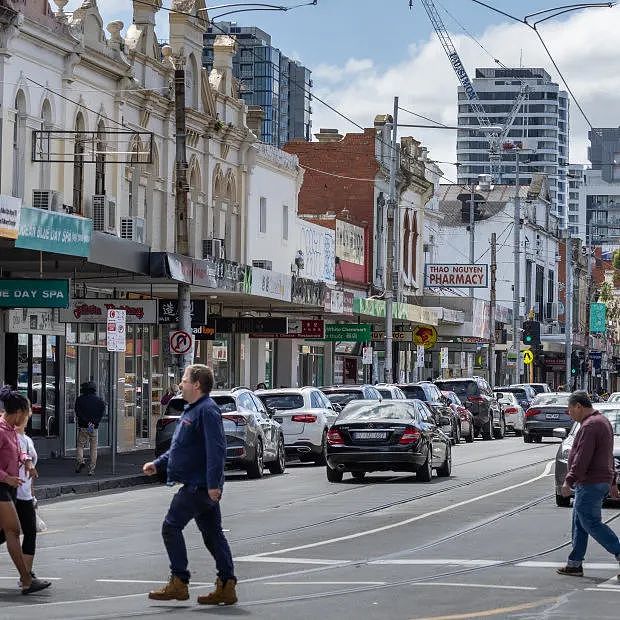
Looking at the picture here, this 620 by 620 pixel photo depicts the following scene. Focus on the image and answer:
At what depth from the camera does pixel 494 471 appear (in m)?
32.7

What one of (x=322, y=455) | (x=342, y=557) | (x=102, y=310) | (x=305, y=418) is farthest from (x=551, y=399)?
(x=342, y=557)

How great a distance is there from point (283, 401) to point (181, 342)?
8.44 ft

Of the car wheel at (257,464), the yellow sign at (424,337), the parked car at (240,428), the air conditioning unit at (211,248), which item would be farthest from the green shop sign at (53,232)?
the yellow sign at (424,337)

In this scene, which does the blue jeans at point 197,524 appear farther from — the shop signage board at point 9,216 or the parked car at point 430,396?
the parked car at point 430,396

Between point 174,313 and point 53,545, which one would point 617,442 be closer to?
point 53,545

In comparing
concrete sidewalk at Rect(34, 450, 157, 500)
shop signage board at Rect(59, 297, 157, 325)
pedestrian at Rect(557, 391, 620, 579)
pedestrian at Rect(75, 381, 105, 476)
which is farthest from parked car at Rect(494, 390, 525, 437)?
pedestrian at Rect(557, 391, 620, 579)

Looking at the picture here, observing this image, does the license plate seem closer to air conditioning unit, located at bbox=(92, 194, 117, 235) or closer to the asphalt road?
the asphalt road

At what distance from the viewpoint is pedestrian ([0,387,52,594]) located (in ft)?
43.4

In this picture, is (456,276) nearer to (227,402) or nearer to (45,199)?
(45,199)

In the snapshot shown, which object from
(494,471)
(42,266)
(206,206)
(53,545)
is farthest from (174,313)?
(53,545)

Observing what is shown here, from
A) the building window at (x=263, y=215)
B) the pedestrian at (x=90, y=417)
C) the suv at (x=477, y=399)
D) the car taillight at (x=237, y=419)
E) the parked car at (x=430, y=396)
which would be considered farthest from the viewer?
the building window at (x=263, y=215)

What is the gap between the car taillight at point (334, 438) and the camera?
28297 mm

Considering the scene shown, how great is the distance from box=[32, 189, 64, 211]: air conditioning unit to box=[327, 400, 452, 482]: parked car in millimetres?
8794

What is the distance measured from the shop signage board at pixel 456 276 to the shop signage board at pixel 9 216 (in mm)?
44533
